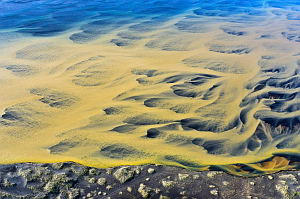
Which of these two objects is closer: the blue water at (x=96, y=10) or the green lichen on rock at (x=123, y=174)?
the green lichen on rock at (x=123, y=174)

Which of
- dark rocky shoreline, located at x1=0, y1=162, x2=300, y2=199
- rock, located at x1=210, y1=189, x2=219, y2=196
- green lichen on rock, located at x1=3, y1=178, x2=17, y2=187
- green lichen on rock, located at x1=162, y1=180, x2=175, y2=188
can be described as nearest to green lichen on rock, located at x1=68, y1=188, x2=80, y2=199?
dark rocky shoreline, located at x1=0, y1=162, x2=300, y2=199

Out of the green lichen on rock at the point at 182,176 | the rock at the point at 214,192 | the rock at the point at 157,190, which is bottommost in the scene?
the rock at the point at 214,192

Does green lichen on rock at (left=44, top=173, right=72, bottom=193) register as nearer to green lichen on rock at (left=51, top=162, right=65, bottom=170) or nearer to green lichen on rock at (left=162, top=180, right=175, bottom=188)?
green lichen on rock at (left=51, top=162, right=65, bottom=170)

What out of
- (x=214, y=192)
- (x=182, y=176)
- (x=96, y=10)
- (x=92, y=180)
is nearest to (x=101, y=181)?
(x=92, y=180)

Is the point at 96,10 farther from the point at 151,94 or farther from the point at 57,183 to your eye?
the point at 57,183

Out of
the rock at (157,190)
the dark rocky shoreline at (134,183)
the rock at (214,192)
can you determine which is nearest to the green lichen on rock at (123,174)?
the dark rocky shoreline at (134,183)

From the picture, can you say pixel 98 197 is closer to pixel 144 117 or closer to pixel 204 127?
pixel 144 117

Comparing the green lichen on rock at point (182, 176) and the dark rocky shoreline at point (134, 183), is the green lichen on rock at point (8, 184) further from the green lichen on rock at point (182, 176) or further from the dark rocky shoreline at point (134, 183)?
the green lichen on rock at point (182, 176)
